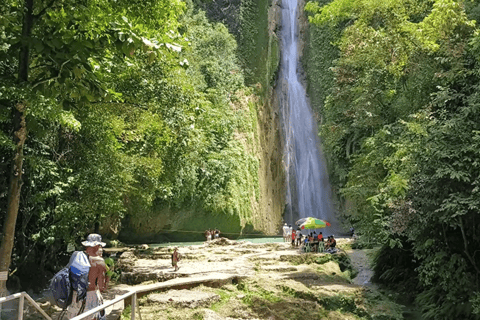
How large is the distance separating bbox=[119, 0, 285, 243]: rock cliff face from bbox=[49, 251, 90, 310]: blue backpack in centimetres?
2272

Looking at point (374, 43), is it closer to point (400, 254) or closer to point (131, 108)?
point (400, 254)

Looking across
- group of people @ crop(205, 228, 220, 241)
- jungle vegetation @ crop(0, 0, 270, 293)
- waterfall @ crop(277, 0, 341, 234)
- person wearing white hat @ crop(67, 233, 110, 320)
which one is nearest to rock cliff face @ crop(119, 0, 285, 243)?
waterfall @ crop(277, 0, 341, 234)

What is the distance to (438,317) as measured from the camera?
9852 millimetres

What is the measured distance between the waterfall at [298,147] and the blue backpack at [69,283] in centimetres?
3157

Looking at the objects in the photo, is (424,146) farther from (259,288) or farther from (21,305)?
(21,305)

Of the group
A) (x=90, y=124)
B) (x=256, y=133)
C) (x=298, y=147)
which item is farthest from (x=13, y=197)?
(x=298, y=147)

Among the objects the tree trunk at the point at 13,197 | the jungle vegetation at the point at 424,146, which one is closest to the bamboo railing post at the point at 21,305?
the tree trunk at the point at 13,197

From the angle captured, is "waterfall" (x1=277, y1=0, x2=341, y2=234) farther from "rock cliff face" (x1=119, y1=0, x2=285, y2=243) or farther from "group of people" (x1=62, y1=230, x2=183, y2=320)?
"group of people" (x1=62, y1=230, x2=183, y2=320)

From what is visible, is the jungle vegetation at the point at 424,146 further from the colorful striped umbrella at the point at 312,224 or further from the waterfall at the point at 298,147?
the waterfall at the point at 298,147

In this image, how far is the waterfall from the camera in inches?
1459

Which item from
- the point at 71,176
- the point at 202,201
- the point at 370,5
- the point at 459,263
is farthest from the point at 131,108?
the point at 202,201

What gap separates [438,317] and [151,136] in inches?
416

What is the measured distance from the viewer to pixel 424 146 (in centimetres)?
1037

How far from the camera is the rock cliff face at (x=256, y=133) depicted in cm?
2930
